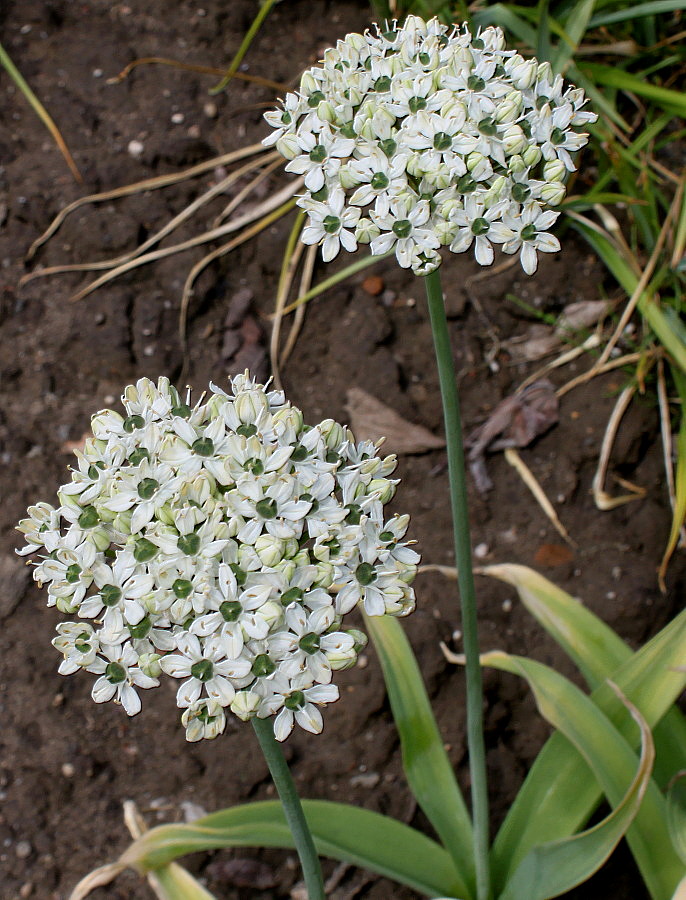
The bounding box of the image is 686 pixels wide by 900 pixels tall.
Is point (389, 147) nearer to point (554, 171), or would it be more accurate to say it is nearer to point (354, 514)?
point (554, 171)

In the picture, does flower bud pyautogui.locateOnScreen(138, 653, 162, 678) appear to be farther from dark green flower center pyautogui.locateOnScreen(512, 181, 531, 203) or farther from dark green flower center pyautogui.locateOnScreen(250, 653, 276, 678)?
dark green flower center pyautogui.locateOnScreen(512, 181, 531, 203)

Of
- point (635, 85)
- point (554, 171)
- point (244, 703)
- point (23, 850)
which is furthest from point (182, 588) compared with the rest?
point (635, 85)

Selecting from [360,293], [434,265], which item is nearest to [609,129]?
[360,293]

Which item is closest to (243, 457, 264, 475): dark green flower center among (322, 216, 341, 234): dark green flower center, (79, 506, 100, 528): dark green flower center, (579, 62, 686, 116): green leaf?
(79, 506, 100, 528): dark green flower center

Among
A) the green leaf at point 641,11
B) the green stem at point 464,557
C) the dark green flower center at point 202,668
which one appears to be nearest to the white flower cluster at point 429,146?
the green stem at point 464,557

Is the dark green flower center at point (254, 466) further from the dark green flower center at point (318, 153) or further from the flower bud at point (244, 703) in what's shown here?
the dark green flower center at point (318, 153)

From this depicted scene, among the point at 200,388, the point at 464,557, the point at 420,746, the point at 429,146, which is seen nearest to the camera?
the point at 429,146

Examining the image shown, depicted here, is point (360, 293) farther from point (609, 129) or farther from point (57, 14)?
point (57, 14)
